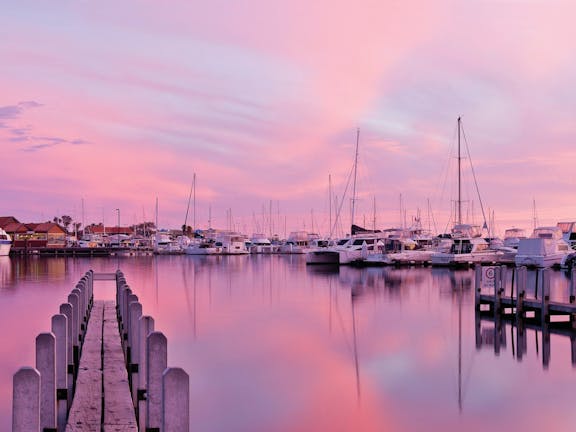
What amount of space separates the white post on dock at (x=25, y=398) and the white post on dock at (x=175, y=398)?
4.61 feet

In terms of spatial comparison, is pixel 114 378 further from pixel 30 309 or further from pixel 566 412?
pixel 30 309

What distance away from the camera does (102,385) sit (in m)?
13.4

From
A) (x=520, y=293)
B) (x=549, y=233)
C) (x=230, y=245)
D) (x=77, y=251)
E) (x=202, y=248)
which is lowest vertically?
(x=77, y=251)

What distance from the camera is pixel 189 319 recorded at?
3481cm

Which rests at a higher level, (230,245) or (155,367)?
(155,367)

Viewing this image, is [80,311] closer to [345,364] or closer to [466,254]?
[345,364]

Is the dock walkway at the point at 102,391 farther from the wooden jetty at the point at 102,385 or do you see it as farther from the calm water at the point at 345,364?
the calm water at the point at 345,364

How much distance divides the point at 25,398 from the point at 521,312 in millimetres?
25316

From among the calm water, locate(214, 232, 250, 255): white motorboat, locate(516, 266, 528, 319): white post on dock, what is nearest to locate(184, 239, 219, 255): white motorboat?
locate(214, 232, 250, 255): white motorboat

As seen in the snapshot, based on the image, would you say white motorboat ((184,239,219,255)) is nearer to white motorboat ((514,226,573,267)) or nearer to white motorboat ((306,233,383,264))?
white motorboat ((306,233,383,264))

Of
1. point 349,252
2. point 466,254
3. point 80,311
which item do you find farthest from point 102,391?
point 349,252

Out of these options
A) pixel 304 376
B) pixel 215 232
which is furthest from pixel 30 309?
pixel 215 232

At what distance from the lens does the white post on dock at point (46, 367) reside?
9.80 metres

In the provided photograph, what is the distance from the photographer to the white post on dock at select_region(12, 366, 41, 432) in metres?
7.42
